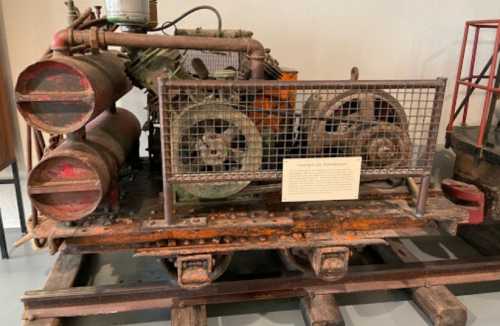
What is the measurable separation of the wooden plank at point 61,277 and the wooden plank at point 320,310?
119 cm

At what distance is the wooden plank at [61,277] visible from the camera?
1832 millimetres

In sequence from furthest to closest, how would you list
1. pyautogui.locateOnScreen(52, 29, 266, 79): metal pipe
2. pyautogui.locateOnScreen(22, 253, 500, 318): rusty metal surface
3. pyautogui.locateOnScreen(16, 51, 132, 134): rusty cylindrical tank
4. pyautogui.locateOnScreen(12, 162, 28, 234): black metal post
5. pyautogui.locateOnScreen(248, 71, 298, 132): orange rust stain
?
pyautogui.locateOnScreen(12, 162, 28, 234): black metal post < pyautogui.locateOnScreen(22, 253, 500, 318): rusty metal surface < pyautogui.locateOnScreen(248, 71, 298, 132): orange rust stain < pyautogui.locateOnScreen(52, 29, 266, 79): metal pipe < pyautogui.locateOnScreen(16, 51, 132, 134): rusty cylindrical tank

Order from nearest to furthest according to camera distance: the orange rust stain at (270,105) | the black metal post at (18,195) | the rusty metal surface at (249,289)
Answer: the orange rust stain at (270,105), the rusty metal surface at (249,289), the black metal post at (18,195)

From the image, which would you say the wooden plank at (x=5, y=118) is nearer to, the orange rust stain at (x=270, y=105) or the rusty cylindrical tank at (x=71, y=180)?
the rusty cylindrical tank at (x=71, y=180)

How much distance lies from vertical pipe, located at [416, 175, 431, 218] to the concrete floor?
61cm

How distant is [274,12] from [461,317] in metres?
2.15

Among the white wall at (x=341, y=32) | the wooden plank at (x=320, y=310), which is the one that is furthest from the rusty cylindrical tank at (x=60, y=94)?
the wooden plank at (x=320, y=310)

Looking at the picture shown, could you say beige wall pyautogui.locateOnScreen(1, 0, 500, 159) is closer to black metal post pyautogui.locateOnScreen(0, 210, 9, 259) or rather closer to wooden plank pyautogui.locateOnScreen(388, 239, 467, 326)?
black metal post pyautogui.locateOnScreen(0, 210, 9, 259)

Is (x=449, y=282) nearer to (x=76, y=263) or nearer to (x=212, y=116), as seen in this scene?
(x=212, y=116)

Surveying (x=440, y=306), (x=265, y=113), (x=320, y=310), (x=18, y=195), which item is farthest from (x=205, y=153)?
(x=18, y=195)

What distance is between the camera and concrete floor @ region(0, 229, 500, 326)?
2021 millimetres

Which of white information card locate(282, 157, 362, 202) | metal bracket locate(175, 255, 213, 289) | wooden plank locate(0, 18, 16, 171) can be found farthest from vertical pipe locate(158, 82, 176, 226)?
wooden plank locate(0, 18, 16, 171)

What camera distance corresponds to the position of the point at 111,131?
202cm

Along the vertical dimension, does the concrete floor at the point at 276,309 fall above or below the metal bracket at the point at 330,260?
below
